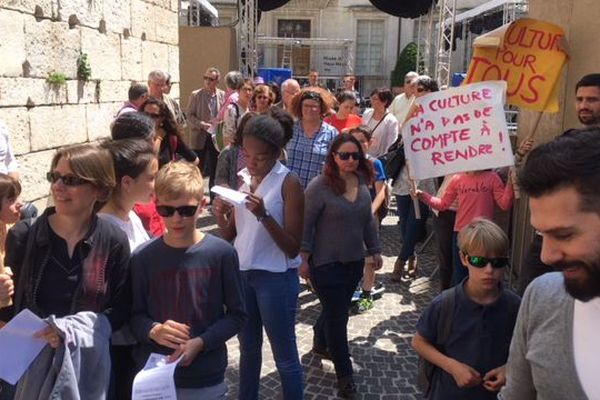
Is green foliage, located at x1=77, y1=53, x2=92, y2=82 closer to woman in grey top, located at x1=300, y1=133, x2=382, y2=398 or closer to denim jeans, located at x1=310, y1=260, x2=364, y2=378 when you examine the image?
woman in grey top, located at x1=300, y1=133, x2=382, y2=398

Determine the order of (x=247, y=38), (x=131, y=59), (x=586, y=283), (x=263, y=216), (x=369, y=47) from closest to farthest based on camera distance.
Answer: (x=586, y=283), (x=263, y=216), (x=131, y=59), (x=247, y=38), (x=369, y=47)

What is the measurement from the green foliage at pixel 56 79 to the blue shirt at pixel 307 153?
218 centimetres

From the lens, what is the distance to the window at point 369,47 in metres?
30.4

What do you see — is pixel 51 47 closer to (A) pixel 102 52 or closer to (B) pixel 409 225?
(A) pixel 102 52

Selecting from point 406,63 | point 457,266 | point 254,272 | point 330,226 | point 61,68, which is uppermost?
point 406,63

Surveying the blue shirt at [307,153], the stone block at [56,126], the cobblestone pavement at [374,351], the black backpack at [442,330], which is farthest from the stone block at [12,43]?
the black backpack at [442,330]

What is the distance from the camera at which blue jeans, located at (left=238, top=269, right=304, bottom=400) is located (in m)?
2.84

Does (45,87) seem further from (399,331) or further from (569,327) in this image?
(569,327)

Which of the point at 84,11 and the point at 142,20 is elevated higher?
the point at 142,20

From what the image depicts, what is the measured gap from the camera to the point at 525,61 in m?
4.29

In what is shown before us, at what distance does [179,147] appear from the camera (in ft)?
14.7

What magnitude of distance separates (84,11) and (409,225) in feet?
12.5

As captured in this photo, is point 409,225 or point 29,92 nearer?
point 29,92

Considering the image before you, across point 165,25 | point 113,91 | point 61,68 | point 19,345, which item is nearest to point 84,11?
point 61,68
